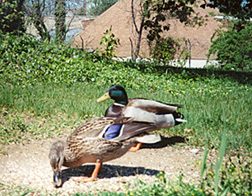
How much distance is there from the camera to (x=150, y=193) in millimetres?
2617

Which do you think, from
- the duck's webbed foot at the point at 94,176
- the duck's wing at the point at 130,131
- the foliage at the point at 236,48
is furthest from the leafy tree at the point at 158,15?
the duck's webbed foot at the point at 94,176

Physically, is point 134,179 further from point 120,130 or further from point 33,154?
point 33,154

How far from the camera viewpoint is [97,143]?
2.98 m

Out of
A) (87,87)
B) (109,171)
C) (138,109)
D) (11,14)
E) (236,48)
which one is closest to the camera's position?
(109,171)

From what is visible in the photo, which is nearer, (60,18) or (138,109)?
(138,109)

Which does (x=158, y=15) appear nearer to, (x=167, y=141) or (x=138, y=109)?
(x=167, y=141)

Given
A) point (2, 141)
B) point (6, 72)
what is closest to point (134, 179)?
point (2, 141)

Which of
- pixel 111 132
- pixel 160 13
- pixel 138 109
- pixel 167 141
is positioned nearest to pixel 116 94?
pixel 138 109

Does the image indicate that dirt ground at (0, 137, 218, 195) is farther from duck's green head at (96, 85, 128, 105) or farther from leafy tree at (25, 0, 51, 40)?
leafy tree at (25, 0, 51, 40)

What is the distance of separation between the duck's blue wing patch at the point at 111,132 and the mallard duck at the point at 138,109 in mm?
709

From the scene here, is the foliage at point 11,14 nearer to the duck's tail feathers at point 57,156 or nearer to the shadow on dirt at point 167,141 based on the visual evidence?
the shadow on dirt at point 167,141

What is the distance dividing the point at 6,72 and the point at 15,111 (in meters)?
2.55

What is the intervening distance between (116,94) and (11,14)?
8.00 m

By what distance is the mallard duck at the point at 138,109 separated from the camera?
3.77 m
